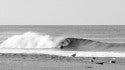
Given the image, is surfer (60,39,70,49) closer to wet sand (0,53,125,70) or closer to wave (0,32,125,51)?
wave (0,32,125,51)

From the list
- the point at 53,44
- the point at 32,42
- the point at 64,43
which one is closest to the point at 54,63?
the point at 53,44

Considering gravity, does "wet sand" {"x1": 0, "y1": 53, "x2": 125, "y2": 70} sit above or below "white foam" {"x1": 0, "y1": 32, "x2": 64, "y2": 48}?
below

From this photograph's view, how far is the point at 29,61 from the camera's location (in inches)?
1103

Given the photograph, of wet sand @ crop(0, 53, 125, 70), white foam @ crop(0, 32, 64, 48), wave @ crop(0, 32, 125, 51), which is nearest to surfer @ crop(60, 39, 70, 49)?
wave @ crop(0, 32, 125, 51)

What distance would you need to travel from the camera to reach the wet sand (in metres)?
24.9

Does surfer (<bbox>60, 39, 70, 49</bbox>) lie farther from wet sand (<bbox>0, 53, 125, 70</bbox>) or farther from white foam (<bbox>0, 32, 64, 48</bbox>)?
wet sand (<bbox>0, 53, 125, 70</bbox>)

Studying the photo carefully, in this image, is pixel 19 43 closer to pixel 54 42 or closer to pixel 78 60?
pixel 54 42

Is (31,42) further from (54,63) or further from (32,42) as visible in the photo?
(54,63)

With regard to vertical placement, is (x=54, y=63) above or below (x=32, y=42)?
below

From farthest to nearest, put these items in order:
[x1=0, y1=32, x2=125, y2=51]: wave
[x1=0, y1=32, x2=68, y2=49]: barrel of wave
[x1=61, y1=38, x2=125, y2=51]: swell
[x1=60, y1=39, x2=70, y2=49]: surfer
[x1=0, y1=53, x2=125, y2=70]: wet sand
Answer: [x1=0, y1=32, x2=68, y2=49]: barrel of wave
[x1=60, y1=39, x2=70, y2=49]: surfer
[x1=0, y1=32, x2=125, y2=51]: wave
[x1=61, y1=38, x2=125, y2=51]: swell
[x1=0, y1=53, x2=125, y2=70]: wet sand

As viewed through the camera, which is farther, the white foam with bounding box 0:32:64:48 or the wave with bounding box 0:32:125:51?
the white foam with bounding box 0:32:64:48

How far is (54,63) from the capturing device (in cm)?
2698

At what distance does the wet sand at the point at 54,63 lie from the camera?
24.9m

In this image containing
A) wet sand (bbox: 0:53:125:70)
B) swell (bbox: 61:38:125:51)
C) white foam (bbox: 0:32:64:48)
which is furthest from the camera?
white foam (bbox: 0:32:64:48)
